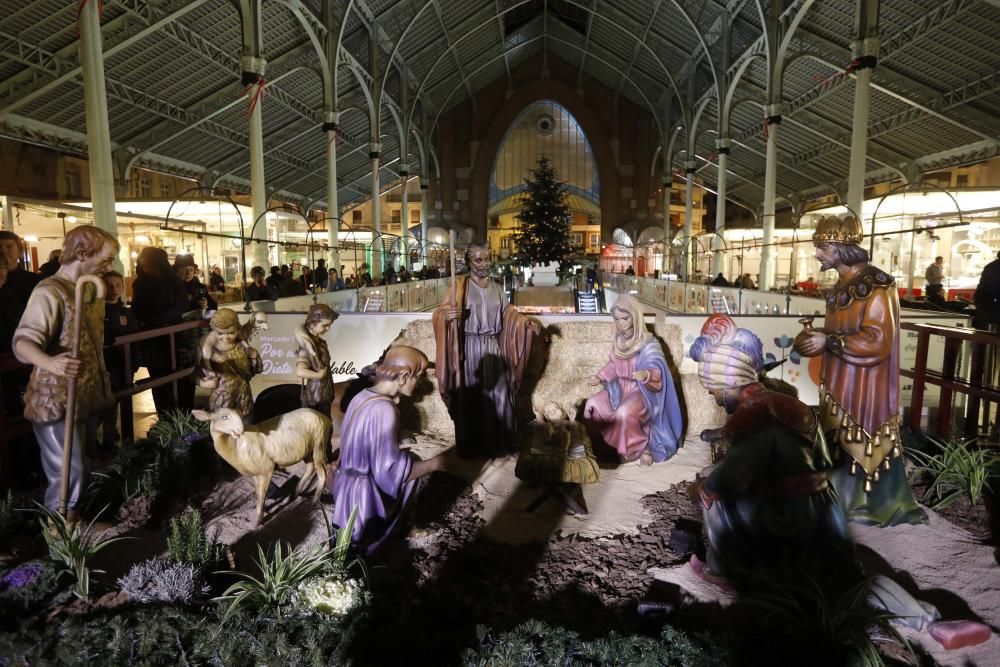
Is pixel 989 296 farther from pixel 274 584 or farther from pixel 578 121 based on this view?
pixel 578 121

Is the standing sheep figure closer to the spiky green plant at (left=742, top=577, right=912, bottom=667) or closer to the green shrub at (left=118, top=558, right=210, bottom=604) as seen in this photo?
the green shrub at (left=118, top=558, right=210, bottom=604)

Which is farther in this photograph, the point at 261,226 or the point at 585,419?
the point at 261,226

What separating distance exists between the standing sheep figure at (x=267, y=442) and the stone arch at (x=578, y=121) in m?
32.5

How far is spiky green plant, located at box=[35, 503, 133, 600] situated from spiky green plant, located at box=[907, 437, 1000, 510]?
5.25m

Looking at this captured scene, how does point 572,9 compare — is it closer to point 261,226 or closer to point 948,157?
point 948,157

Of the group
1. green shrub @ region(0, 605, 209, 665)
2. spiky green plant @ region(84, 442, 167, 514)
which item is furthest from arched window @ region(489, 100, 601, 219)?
green shrub @ region(0, 605, 209, 665)

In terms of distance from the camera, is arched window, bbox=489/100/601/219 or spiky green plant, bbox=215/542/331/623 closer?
spiky green plant, bbox=215/542/331/623

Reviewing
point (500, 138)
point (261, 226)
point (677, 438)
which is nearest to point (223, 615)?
point (677, 438)

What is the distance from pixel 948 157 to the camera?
62.1ft

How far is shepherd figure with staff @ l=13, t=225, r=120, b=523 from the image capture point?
3018 mm

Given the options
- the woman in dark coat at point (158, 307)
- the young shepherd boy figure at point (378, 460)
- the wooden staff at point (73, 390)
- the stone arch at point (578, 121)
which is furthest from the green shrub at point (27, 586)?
the stone arch at point (578, 121)

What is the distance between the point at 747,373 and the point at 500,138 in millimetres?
34736

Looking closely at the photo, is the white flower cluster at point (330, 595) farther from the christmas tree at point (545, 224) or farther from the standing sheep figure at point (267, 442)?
the christmas tree at point (545, 224)

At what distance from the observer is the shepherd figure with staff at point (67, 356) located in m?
3.02
